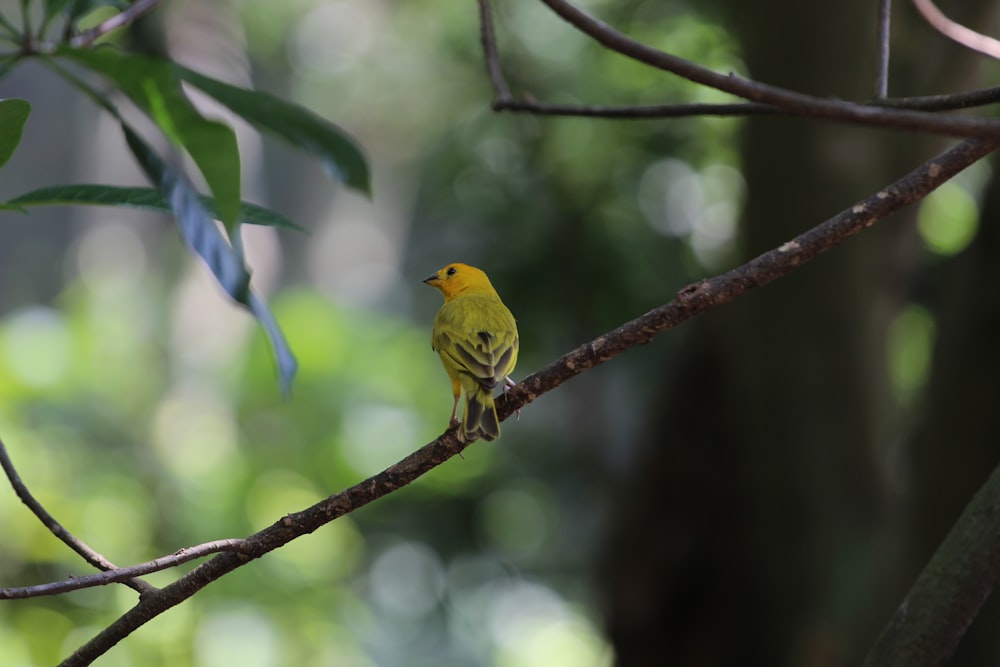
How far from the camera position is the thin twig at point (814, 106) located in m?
0.83

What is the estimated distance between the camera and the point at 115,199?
1617mm

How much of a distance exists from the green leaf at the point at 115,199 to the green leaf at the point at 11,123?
0.17 meters

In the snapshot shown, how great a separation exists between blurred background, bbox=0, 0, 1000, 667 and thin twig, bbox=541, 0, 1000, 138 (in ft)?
5.68

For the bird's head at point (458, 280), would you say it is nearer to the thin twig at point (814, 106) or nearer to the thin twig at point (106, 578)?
the thin twig at point (106, 578)

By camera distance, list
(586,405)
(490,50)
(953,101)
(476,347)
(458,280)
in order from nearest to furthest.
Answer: (953,101) → (490,50) → (476,347) → (458,280) → (586,405)

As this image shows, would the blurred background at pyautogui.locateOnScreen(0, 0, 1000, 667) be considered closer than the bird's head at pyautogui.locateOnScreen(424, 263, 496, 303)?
No

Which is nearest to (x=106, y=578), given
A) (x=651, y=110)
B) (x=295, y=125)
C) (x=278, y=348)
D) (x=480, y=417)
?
(x=278, y=348)

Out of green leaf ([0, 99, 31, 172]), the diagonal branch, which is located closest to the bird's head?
the diagonal branch

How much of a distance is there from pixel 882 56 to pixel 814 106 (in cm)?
69

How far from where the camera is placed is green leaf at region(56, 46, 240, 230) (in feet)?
3.46

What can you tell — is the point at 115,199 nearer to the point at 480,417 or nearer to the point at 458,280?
the point at 480,417

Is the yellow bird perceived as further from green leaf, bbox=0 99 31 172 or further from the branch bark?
green leaf, bbox=0 99 31 172

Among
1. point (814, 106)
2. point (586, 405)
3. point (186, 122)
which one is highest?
point (586, 405)

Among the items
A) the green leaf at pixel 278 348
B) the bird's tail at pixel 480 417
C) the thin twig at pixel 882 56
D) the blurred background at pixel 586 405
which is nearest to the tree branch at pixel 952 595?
the thin twig at pixel 882 56
